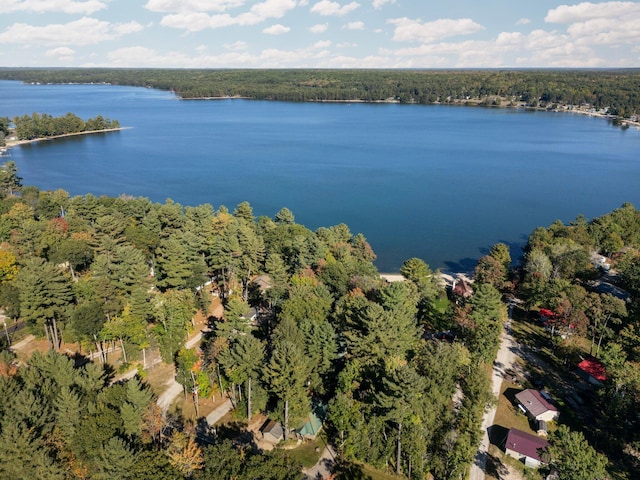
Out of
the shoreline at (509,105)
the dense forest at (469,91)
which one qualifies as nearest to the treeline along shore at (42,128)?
the dense forest at (469,91)

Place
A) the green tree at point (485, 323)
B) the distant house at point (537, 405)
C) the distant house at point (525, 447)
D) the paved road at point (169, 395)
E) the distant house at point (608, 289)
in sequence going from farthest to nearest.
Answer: the distant house at point (608, 289) → the green tree at point (485, 323) → the paved road at point (169, 395) → the distant house at point (537, 405) → the distant house at point (525, 447)

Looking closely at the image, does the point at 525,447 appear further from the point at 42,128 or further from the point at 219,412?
the point at 42,128

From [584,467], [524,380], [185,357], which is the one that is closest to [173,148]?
[185,357]

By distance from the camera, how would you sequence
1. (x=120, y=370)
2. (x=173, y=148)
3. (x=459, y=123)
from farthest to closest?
(x=459, y=123)
(x=173, y=148)
(x=120, y=370)

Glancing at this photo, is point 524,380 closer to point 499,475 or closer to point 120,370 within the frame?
point 499,475

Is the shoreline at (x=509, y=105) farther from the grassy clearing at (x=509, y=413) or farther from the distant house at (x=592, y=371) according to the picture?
the grassy clearing at (x=509, y=413)

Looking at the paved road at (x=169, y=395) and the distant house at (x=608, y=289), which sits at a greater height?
the distant house at (x=608, y=289)

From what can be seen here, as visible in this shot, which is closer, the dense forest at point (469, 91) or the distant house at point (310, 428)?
the distant house at point (310, 428)
